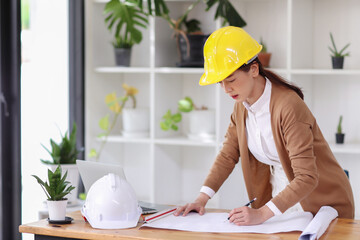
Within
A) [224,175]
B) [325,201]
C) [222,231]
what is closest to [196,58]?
[224,175]

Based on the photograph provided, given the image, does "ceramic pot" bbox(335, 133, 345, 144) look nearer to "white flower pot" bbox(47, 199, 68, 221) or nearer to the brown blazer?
the brown blazer

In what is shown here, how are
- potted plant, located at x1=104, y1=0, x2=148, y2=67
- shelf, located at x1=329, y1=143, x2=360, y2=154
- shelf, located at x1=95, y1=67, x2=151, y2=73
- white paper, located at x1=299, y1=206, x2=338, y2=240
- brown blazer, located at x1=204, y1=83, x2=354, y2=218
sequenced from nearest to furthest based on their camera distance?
white paper, located at x1=299, y1=206, x2=338, y2=240 < brown blazer, located at x1=204, y1=83, x2=354, y2=218 < shelf, located at x1=329, y1=143, x2=360, y2=154 < potted plant, located at x1=104, y1=0, x2=148, y2=67 < shelf, located at x1=95, y1=67, x2=151, y2=73

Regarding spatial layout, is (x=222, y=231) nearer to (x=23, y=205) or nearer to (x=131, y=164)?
(x=23, y=205)

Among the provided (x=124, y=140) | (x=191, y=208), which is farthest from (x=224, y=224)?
(x=124, y=140)

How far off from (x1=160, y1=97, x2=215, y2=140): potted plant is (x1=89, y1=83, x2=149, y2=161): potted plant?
0.20 meters

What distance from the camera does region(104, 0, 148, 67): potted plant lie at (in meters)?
3.61

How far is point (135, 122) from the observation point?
13.0 ft

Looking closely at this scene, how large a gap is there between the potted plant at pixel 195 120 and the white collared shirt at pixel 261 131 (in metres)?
1.38

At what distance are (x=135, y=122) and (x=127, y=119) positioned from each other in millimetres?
61

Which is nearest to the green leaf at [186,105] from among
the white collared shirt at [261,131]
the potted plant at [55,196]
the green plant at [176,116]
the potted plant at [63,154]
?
the green plant at [176,116]

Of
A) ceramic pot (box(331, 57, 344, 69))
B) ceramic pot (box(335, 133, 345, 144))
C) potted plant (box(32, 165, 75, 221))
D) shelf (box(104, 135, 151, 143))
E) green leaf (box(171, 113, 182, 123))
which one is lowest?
potted plant (box(32, 165, 75, 221))

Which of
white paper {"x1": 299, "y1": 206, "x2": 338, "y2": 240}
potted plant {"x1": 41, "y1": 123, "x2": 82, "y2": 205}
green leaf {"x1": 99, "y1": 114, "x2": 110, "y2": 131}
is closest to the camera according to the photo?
white paper {"x1": 299, "y1": 206, "x2": 338, "y2": 240}

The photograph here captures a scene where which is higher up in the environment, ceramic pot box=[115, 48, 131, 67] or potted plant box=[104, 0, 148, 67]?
potted plant box=[104, 0, 148, 67]

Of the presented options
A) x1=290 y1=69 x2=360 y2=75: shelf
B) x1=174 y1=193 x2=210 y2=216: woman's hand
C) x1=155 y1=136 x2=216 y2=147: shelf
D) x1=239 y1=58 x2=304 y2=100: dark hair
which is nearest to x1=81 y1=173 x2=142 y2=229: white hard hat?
x1=174 y1=193 x2=210 y2=216: woman's hand
